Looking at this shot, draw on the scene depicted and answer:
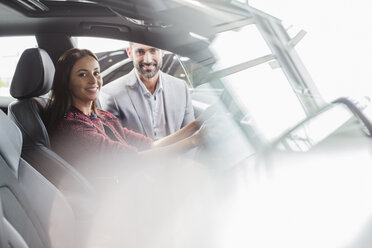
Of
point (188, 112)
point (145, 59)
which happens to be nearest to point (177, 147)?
point (188, 112)

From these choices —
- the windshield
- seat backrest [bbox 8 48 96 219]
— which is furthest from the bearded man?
the windshield

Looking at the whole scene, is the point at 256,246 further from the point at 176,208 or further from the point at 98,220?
the point at 98,220

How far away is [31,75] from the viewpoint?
58.1 inches

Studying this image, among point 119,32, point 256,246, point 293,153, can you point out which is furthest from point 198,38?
point 119,32

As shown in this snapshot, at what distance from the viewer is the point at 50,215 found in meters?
1.25

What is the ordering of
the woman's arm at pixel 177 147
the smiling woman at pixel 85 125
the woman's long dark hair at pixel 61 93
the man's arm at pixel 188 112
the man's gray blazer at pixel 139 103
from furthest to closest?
the woman's long dark hair at pixel 61 93
the smiling woman at pixel 85 125
the man's gray blazer at pixel 139 103
the man's arm at pixel 188 112
the woman's arm at pixel 177 147

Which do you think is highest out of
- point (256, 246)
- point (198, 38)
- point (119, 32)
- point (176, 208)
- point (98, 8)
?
point (98, 8)

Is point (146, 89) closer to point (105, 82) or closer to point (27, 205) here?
point (105, 82)

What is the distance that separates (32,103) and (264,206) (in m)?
1.06

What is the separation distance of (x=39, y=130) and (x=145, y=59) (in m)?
0.48

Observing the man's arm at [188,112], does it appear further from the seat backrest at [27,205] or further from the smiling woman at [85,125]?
the seat backrest at [27,205]

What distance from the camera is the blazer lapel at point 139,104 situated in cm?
136

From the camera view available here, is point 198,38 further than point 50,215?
No

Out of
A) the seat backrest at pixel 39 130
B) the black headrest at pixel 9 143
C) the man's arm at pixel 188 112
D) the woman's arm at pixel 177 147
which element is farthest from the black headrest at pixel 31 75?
the man's arm at pixel 188 112
